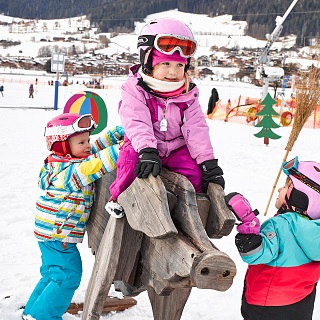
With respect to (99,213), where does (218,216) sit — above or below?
above

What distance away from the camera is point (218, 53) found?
12950cm

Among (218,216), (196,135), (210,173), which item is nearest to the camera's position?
(218,216)

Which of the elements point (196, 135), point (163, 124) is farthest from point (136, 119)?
point (196, 135)

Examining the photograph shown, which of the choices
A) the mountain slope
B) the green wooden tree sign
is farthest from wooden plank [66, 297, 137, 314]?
the mountain slope

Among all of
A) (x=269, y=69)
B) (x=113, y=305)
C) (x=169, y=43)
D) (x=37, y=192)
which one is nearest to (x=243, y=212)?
(x=169, y=43)

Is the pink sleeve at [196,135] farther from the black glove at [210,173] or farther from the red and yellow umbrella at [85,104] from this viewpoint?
the red and yellow umbrella at [85,104]

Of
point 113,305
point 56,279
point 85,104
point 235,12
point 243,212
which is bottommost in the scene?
point 113,305

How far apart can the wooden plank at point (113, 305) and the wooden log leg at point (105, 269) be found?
1196mm

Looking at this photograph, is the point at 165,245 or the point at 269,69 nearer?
the point at 165,245

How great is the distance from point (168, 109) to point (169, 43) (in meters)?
0.28

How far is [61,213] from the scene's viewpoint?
8.04ft

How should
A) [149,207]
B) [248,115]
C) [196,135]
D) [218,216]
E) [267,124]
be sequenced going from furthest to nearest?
[248,115]
[267,124]
[196,135]
[218,216]
[149,207]

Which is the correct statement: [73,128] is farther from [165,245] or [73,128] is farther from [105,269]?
[165,245]

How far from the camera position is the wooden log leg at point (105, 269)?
1.74 meters
